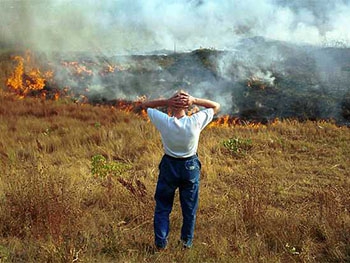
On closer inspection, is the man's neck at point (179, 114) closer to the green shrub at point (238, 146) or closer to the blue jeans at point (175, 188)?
the blue jeans at point (175, 188)

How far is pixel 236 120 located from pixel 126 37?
26.3 ft

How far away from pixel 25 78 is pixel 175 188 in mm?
12702

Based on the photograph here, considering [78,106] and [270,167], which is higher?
[270,167]

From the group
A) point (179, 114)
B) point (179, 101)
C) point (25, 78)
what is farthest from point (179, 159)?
point (25, 78)

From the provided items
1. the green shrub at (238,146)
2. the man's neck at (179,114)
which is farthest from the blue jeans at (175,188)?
the green shrub at (238,146)

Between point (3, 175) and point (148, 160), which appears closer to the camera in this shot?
point (3, 175)

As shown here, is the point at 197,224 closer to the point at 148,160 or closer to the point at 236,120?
the point at 148,160

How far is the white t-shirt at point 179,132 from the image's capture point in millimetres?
3854

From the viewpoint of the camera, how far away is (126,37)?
61.2 ft

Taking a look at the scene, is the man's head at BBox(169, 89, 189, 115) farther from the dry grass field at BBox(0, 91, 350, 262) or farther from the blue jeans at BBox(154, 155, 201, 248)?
the dry grass field at BBox(0, 91, 350, 262)

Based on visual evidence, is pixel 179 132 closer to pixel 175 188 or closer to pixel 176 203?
pixel 175 188

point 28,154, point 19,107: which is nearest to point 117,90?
point 19,107

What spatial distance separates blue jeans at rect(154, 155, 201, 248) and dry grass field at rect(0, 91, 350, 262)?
171 mm

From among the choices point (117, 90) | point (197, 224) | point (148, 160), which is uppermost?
point (197, 224)
